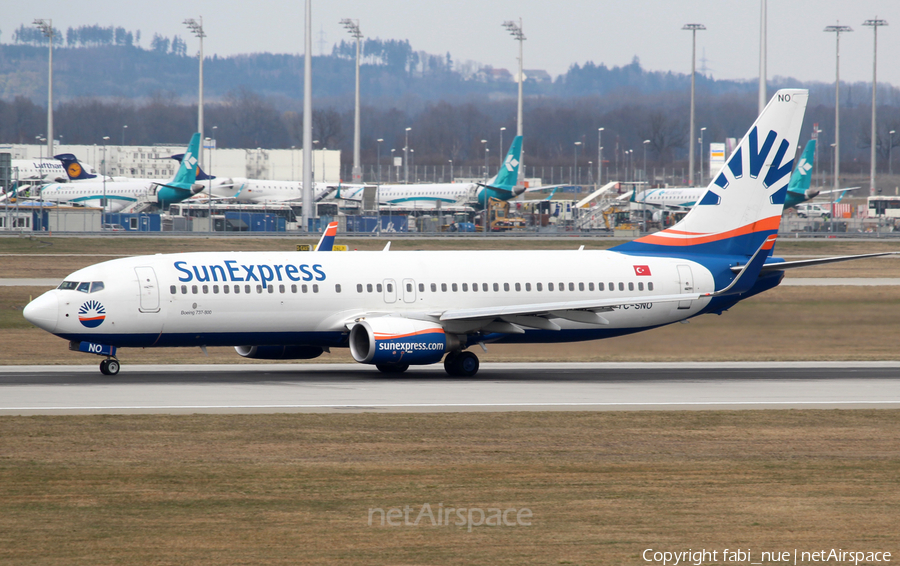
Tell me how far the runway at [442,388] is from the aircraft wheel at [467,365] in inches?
16.4

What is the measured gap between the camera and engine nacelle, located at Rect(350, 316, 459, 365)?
107 feet

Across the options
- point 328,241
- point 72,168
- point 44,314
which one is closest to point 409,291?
point 328,241

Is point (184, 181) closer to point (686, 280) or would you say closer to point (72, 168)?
point (72, 168)

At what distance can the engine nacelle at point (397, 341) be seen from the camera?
107ft

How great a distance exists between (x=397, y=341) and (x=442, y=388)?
215cm

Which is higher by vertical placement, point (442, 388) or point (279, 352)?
point (279, 352)

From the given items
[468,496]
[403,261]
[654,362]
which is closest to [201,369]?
[403,261]

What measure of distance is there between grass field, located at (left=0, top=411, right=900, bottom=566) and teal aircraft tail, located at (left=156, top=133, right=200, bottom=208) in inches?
4008

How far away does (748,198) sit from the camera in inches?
1506

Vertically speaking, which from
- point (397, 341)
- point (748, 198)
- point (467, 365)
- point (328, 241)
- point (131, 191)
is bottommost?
point (467, 365)

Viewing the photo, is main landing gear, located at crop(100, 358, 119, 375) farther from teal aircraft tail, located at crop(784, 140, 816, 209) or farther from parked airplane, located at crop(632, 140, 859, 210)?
teal aircraft tail, located at crop(784, 140, 816, 209)

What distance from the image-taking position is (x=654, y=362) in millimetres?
41094

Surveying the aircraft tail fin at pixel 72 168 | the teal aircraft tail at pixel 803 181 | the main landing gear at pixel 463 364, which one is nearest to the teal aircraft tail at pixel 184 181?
the aircraft tail fin at pixel 72 168

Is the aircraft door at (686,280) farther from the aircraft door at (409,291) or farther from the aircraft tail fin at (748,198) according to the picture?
the aircraft door at (409,291)
